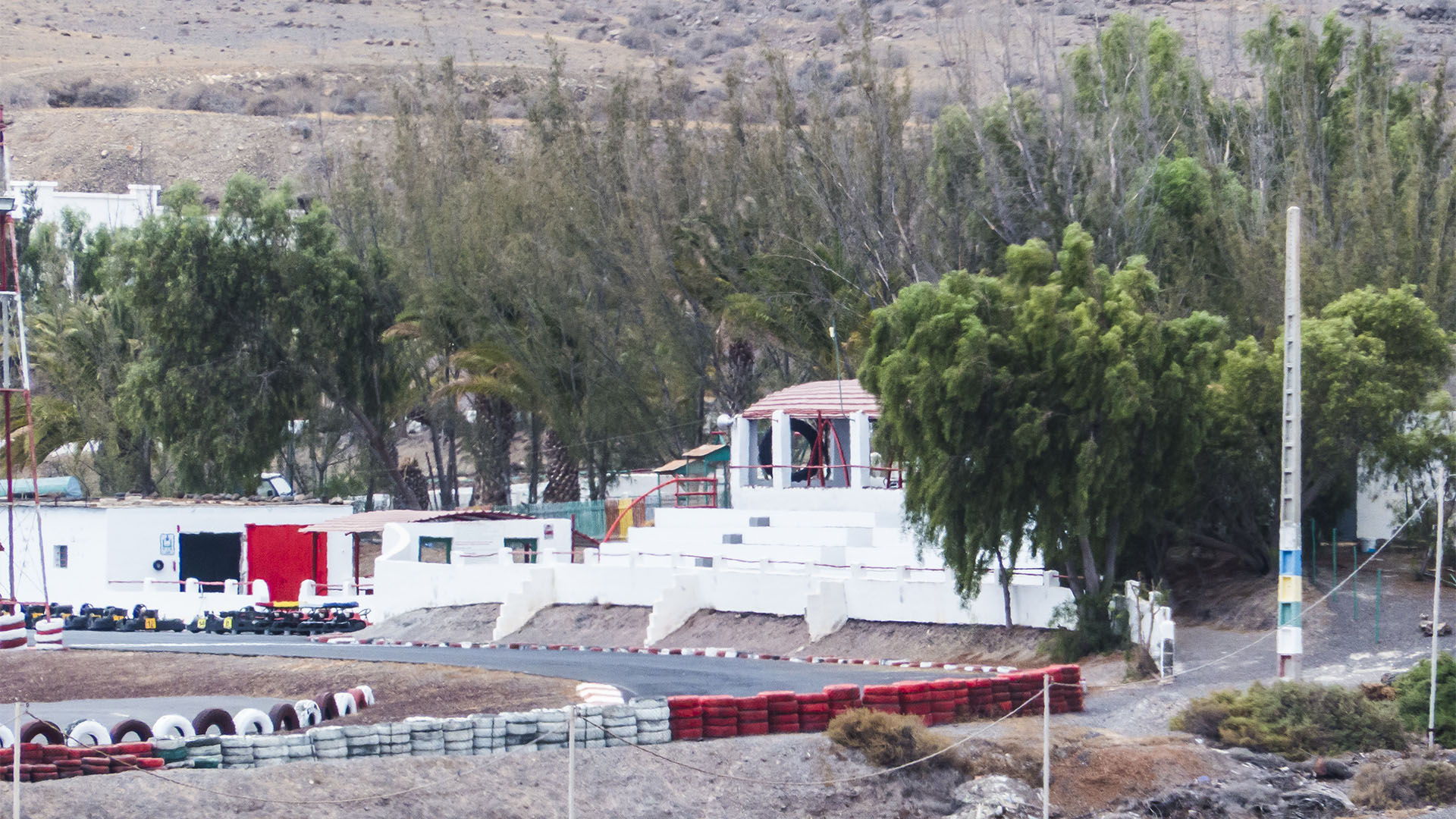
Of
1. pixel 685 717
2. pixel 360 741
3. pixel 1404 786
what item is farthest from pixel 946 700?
pixel 360 741

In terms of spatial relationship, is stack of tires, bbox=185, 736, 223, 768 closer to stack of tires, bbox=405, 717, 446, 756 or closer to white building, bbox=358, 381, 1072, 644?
stack of tires, bbox=405, 717, 446, 756

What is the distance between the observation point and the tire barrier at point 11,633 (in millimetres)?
34375

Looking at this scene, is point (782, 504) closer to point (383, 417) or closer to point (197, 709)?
point (197, 709)

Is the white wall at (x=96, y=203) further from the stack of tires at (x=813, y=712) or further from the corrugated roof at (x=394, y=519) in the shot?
the stack of tires at (x=813, y=712)

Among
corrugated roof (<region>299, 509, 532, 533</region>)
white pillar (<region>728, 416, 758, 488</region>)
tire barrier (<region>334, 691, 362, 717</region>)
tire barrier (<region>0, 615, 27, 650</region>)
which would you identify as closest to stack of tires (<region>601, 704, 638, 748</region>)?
tire barrier (<region>334, 691, 362, 717</region>)

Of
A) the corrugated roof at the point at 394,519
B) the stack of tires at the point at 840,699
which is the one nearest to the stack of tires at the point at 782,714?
the stack of tires at the point at 840,699

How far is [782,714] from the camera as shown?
68.7 ft

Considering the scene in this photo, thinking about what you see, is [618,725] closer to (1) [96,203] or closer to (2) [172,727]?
(2) [172,727]

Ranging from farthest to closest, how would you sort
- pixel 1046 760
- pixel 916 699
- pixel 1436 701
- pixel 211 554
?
pixel 211 554 → pixel 1436 701 → pixel 916 699 → pixel 1046 760

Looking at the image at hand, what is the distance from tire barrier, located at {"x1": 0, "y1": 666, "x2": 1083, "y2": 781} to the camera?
1766cm

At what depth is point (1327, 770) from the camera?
2058cm

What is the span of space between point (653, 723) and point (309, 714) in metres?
5.08

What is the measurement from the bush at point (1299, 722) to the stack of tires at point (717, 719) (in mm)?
5939

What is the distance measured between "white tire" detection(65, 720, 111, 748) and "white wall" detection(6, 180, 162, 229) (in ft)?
223
